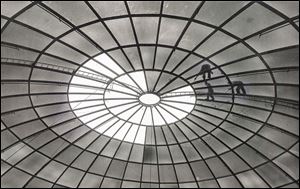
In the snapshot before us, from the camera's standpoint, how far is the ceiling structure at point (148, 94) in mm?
18938

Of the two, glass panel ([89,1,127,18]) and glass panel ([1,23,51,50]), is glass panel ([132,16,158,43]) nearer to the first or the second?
glass panel ([89,1,127,18])

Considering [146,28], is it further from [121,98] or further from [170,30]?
[121,98]

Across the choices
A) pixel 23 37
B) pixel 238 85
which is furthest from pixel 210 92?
pixel 23 37

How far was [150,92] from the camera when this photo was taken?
84.2 ft

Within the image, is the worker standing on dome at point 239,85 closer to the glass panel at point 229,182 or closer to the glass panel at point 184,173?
the glass panel at point 184,173

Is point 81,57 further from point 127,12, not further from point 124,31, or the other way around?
point 127,12

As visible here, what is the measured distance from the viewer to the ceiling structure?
18.9 meters

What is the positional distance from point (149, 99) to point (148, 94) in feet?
2.42

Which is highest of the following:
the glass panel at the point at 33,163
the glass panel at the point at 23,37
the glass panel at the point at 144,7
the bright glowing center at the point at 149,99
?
the glass panel at the point at 144,7

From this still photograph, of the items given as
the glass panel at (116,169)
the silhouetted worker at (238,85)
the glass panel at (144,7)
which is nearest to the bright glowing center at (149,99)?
the silhouetted worker at (238,85)

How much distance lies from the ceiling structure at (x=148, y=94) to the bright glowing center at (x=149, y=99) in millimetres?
90

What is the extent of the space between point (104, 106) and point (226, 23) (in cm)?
1251

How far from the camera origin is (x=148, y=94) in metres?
25.9

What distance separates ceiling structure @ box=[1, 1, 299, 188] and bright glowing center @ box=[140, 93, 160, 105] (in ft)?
0.29
